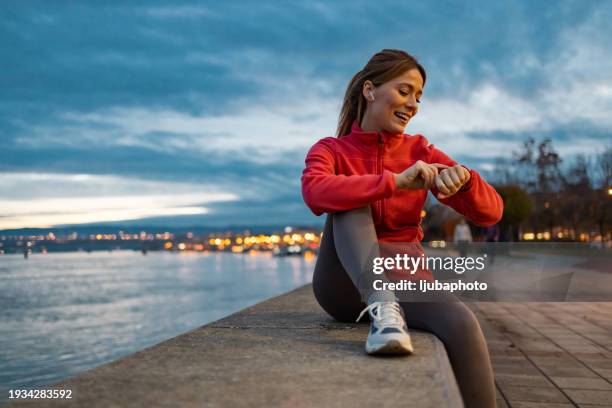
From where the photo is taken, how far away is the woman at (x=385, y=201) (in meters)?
2.32

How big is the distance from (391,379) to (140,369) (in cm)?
87

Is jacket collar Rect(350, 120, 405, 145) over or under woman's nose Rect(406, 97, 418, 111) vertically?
under

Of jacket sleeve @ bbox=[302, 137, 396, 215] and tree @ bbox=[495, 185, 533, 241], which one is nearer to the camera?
jacket sleeve @ bbox=[302, 137, 396, 215]

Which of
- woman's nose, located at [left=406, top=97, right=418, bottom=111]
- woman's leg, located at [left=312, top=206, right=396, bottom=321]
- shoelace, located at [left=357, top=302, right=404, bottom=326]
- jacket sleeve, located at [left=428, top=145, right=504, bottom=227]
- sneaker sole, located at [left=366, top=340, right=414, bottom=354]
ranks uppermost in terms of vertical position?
woman's nose, located at [left=406, top=97, right=418, bottom=111]

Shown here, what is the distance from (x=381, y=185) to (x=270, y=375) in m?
0.93

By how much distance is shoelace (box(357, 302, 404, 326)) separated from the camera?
2.16 metres

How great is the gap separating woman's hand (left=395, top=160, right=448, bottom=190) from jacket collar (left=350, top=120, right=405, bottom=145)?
1.29ft

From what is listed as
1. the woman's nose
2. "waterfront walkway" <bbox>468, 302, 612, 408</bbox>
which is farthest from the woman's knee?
the woman's nose

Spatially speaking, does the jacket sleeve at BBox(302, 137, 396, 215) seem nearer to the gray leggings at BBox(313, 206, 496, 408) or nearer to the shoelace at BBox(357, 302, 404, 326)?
the gray leggings at BBox(313, 206, 496, 408)

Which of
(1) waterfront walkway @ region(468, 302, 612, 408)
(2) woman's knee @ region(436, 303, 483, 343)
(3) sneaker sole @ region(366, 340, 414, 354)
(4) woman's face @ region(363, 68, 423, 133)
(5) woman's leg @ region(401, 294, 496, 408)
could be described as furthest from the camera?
(1) waterfront walkway @ region(468, 302, 612, 408)

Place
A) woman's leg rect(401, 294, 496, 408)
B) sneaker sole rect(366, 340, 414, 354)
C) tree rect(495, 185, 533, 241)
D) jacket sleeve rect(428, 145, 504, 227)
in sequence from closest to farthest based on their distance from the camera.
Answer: sneaker sole rect(366, 340, 414, 354) → woman's leg rect(401, 294, 496, 408) → jacket sleeve rect(428, 145, 504, 227) → tree rect(495, 185, 533, 241)

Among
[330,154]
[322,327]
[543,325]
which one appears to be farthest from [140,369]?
[543,325]

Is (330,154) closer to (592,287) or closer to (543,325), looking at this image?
(592,287)

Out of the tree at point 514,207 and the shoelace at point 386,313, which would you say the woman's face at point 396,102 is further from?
the tree at point 514,207
